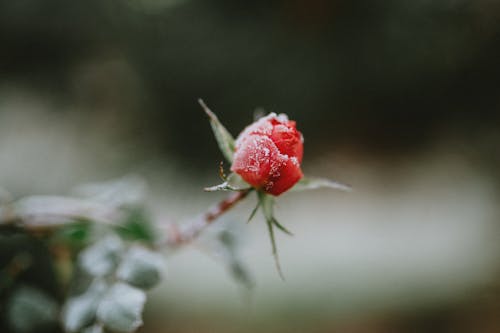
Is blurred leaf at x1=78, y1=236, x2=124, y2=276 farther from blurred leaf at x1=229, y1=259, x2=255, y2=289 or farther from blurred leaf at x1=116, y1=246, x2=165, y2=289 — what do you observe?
blurred leaf at x1=229, y1=259, x2=255, y2=289

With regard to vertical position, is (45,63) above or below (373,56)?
below

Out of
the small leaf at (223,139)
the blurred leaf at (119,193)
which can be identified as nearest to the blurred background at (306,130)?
the blurred leaf at (119,193)

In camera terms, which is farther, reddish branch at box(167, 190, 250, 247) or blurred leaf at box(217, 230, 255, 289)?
blurred leaf at box(217, 230, 255, 289)

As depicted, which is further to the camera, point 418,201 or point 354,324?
point 418,201

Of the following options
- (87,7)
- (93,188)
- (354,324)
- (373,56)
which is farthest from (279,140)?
(373,56)

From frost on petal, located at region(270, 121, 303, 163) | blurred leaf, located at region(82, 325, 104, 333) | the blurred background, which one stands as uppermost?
the blurred background

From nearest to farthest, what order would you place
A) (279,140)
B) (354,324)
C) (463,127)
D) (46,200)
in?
(279,140) → (46,200) → (354,324) → (463,127)

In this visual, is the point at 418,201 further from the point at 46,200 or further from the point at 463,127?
the point at 46,200

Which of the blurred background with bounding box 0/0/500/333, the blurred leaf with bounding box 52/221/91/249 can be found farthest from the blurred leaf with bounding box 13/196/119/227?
the blurred background with bounding box 0/0/500/333
